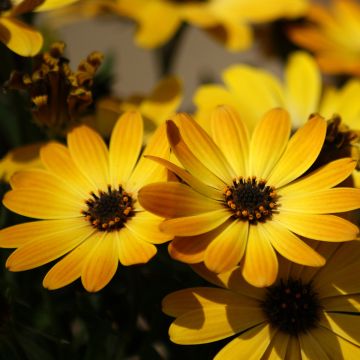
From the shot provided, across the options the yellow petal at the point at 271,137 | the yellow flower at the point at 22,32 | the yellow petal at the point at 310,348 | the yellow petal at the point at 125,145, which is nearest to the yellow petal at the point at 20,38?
the yellow flower at the point at 22,32

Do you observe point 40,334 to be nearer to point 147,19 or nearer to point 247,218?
point 247,218

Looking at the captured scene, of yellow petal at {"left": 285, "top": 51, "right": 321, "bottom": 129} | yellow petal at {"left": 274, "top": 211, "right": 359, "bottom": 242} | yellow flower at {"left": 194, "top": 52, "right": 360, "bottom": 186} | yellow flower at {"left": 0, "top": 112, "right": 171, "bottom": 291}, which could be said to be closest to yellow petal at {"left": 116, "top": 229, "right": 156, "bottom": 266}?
yellow flower at {"left": 0, "top": 112, "right": 171, "bottom": 291}

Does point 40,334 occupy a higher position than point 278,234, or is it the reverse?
point 278,234

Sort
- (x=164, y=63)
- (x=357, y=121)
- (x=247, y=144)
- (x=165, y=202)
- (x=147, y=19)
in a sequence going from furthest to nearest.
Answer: (x=164, y=63) → (x=147, y=19) → (x=357, y=121) → (x=247, y=144) → (x=165, y=202)

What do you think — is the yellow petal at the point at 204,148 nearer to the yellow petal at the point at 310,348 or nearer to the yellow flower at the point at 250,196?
the yellow flower at the point at 250,196

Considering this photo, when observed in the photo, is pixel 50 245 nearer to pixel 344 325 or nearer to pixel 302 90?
pixel 344 325

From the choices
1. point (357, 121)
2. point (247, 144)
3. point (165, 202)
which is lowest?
point (165, 202)

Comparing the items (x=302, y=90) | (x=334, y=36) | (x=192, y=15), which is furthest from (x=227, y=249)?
(x=334, y=36)

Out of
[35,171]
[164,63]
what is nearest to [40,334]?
[35,171]
